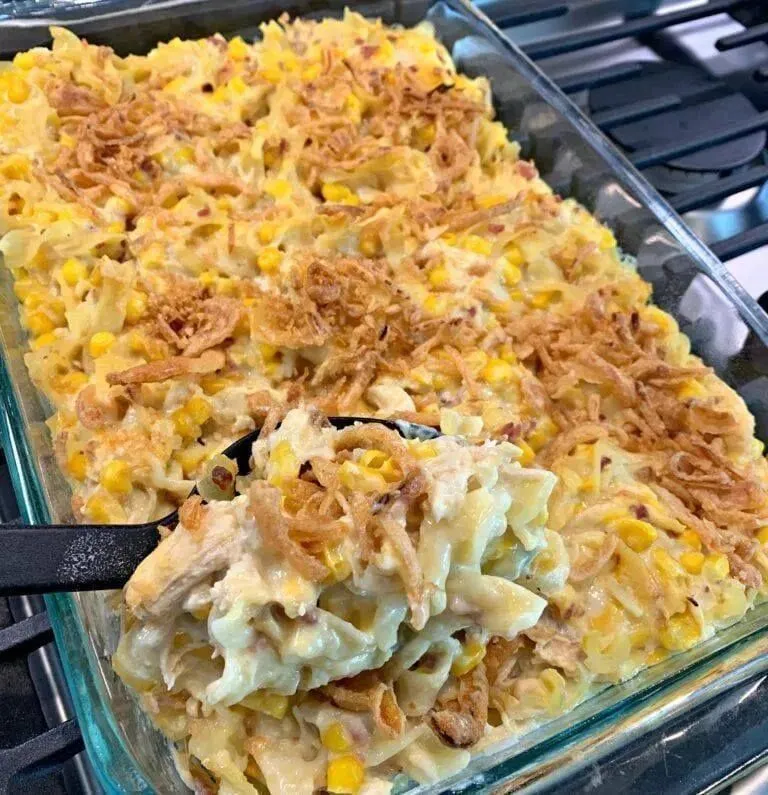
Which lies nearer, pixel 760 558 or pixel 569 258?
pixel 760 558

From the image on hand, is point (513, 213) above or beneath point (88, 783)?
above

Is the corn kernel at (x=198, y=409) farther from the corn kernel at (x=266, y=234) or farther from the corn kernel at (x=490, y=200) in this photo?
the corn kernel at (x=490, y=200)

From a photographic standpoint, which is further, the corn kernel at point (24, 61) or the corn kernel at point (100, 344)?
the corn kernel at point (24, 61)

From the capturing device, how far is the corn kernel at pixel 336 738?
4.49 feet

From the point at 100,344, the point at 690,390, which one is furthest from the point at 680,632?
the point at 100,344

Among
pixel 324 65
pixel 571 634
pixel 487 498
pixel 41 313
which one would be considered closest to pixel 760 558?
pixel 571 634

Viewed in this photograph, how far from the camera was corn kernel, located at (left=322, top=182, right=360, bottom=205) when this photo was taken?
2227 millimetres

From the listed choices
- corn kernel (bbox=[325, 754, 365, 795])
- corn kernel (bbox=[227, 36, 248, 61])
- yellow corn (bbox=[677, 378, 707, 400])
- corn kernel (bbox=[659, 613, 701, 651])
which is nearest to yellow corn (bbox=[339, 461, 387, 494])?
corn kernel (bbox=[325, 754, 365, 795])

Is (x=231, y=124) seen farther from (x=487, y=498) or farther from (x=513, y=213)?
(x=487, y=498)

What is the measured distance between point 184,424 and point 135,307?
1.08ft

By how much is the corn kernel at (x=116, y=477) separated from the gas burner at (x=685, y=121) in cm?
196

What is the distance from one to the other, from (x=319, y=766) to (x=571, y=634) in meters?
0.54

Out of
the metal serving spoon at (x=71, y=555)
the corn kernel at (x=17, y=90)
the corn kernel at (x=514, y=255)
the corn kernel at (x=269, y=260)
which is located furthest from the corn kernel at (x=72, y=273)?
the corn kernel at (x=514, y=255)

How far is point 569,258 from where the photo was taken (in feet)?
7.21
